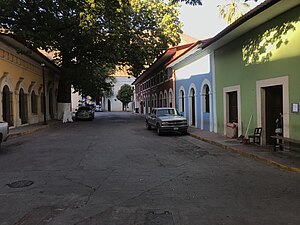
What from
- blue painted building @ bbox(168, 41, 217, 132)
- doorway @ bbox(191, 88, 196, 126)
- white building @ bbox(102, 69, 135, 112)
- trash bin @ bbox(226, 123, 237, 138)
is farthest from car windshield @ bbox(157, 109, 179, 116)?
white building @ bbox(102, 69, 135, 112)

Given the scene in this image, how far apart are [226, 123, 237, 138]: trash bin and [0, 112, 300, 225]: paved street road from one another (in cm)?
423

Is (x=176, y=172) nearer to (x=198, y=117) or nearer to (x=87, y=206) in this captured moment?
(x=87, y=206)

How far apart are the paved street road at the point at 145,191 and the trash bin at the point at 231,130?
4228mm

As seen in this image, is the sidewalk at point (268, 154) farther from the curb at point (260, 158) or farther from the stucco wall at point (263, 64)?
the stucco wall at point (263, 64)

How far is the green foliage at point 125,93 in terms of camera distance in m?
85.6

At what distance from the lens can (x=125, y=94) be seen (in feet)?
282

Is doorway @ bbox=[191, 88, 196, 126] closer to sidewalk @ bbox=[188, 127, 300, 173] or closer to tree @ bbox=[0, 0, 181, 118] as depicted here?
tree @ bbox=[0, 0, 181, 118]

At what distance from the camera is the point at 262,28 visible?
12.6 metres

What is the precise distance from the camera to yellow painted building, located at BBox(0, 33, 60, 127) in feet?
72.6

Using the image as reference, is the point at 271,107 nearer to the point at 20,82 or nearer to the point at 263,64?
the point at 263,64

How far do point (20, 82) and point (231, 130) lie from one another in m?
18.1

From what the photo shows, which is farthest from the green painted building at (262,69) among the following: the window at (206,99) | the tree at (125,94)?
the tree at (125,94)

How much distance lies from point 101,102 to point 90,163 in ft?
294

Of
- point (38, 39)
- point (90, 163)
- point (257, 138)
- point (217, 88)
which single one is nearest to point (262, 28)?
point (257, 138)
